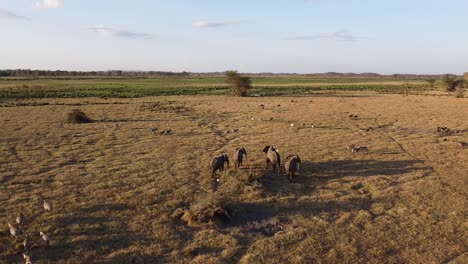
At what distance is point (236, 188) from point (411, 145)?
A: 41.2 ft

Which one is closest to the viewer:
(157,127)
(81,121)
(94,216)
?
(94,216)

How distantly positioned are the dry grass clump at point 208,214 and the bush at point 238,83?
1964 inches

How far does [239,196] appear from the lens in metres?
14.5

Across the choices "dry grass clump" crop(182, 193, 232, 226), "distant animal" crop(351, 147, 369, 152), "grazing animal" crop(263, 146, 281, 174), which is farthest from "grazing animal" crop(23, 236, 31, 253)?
"distant animal" crop(351, 147, 369, 152)

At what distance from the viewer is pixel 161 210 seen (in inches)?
520

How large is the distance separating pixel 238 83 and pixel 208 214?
5058 centimetres

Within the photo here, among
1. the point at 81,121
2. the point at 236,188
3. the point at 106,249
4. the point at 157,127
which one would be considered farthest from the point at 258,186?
the point at 81,121

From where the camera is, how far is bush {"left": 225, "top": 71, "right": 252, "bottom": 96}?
6216 centimetres

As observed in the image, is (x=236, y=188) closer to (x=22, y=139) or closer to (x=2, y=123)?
(x=22, y=139)

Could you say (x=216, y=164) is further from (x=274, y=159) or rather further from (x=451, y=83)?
(x=451, y=83)

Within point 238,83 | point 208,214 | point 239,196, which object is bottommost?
point 239,196

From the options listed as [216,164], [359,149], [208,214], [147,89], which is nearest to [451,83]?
[147,89]

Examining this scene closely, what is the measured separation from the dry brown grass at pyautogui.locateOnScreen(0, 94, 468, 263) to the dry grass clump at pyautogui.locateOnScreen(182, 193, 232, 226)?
0.22 meters

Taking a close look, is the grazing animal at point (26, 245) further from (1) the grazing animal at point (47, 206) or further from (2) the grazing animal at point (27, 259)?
(1) the grazing animal at point (47, 206)
